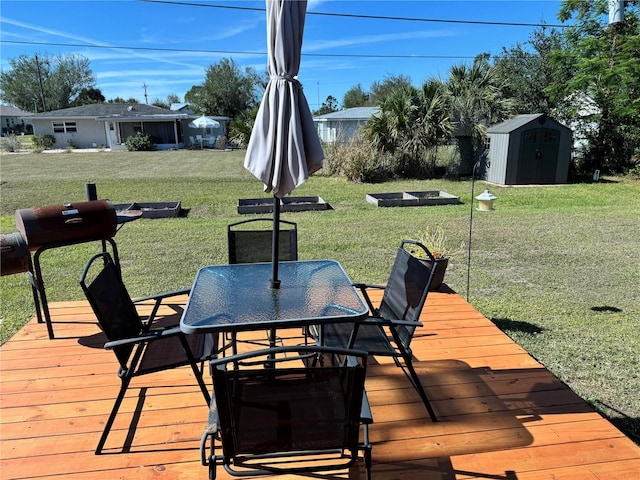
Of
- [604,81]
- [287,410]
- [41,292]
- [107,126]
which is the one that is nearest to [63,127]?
[107,126]

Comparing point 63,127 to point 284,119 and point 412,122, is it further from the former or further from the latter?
point 284,119

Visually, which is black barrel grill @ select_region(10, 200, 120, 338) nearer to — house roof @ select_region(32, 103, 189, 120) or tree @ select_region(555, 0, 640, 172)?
tree @ select_region(555, 0, 640, 172)

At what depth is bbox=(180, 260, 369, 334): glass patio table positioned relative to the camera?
1.81 metres

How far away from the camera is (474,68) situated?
13.7 meters

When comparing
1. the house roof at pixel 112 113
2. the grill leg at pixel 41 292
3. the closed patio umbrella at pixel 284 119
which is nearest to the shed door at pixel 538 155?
the closed patio umbrella at pixel 284 119

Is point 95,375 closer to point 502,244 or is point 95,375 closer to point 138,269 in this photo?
point 138,269

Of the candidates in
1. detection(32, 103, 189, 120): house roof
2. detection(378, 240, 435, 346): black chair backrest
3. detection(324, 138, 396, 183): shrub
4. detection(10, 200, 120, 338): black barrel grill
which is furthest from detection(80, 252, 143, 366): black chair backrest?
detection(32, 103, 189, 120): house roof

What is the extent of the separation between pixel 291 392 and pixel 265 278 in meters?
1.07

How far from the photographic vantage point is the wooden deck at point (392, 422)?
1.78 meters

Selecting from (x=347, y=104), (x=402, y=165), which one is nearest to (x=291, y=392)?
(x=402, y=165)

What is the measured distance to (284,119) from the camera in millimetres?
1991

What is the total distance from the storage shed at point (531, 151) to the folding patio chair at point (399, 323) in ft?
35.7

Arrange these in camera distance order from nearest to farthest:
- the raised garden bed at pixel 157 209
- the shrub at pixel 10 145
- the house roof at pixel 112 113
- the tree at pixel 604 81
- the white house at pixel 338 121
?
the raised garden bed at pixel 157 209, the tree at pixel 604 81, the white house at pixel 338 121, the shrub at pixel 10 145, the house roof at pixel 112 113

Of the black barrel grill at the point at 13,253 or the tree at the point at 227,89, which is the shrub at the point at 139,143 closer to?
the tree at the point at 227,89
